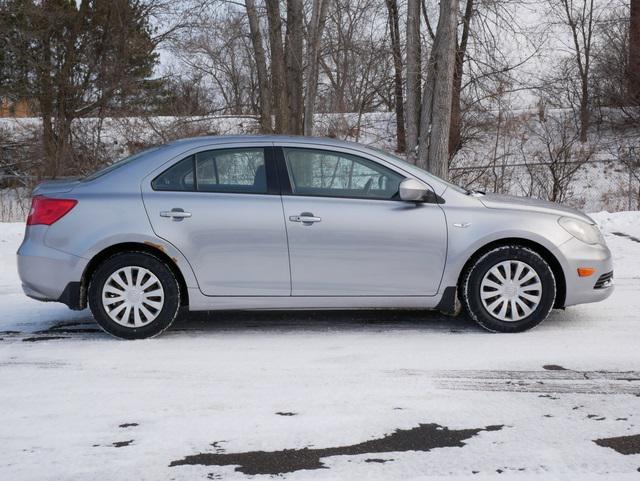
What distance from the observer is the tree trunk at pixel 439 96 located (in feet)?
46.8

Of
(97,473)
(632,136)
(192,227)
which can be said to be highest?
(632,136)

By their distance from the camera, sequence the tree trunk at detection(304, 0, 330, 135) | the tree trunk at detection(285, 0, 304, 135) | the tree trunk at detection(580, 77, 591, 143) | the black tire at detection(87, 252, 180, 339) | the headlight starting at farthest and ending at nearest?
the tree trunk at detection(580, 77, 591, 143) < the tree trunk at detection(285, 0, 304, 135) < the tree trunk at detection(304, 0, 330, 135) < the headlight < the black tire at detection(87, 252, 180, 339)

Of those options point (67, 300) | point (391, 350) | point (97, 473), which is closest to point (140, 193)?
point (67, 300)

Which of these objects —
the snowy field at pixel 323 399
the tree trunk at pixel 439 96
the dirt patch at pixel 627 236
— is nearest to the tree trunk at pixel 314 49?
the tree trunk at pixel 439 96

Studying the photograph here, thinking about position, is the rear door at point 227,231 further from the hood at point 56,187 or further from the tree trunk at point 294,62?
the tree trunk at point 294,62

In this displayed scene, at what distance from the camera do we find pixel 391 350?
5438mm

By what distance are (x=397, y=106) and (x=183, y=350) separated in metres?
23.7

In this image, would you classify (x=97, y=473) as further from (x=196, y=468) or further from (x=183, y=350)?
(x=183, y=350)

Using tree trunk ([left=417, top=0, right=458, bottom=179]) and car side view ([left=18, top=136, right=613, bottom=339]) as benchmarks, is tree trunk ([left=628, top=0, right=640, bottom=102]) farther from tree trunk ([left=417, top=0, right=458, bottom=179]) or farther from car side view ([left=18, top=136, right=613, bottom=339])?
car side view ([left=18, top=136, right=613, bottom=339])

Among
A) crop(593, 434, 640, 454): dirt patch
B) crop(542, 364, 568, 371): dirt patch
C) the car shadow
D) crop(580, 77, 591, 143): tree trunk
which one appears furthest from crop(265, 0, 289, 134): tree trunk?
Result: crop(593, 434, 640, 454): dirt patch

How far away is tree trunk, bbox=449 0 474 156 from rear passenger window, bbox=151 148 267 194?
444 inches

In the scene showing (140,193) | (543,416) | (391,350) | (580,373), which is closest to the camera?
(543,416)

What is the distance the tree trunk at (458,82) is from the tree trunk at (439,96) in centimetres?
151

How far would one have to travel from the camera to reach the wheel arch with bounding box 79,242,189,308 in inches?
227
